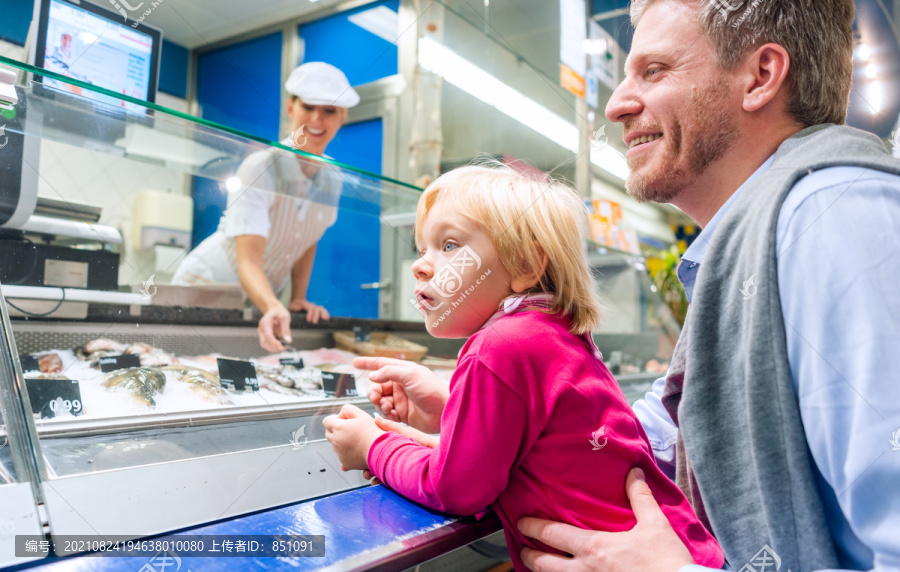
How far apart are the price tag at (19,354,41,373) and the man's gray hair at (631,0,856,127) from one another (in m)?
1.36

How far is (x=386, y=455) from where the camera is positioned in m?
0.86

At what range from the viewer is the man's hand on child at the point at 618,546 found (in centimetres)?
69

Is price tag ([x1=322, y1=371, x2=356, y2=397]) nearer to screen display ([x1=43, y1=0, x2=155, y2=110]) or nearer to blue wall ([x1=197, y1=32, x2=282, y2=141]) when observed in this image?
screen display ([x1=43, y1=0, x2=155, y2=110])

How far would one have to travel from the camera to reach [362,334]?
1.78 metres

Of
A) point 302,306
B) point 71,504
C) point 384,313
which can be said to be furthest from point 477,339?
point 384,313

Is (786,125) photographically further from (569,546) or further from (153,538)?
(153,538)

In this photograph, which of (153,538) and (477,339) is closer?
(153,538)

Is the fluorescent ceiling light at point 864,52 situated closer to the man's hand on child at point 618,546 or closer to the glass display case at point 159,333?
the glass display case at point 159,333

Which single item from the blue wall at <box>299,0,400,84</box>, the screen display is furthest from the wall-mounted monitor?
the blue wall at <box>299,0,400,84</box>

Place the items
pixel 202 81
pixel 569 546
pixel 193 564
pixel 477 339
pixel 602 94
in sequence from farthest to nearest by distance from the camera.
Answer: pixel 602 94
pixel 202 81
pixel 477 339
pixel 569 546
pixel 193 564

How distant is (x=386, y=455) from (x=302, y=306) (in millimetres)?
941

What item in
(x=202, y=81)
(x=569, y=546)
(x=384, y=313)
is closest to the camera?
(x=569, y=546)

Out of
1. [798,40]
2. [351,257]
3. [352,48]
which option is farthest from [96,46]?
[352,48]

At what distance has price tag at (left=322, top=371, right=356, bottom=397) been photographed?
1257 millimetres
